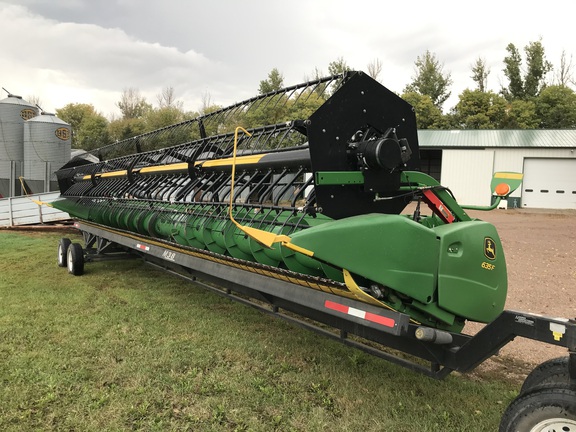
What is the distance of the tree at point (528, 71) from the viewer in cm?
4334

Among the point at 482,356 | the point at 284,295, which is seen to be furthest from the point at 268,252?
the point at 482,356

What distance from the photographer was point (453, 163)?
26047 millimetres

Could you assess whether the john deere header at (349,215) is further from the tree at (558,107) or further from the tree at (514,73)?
the tree at (514,73)

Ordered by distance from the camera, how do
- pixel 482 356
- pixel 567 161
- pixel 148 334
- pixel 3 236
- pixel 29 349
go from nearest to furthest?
1. pixel 482 356
2. pixel 29 349
3. pixel 148 334
4. pixel 3 236
5. pixel 567 161

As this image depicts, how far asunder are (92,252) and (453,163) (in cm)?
2295

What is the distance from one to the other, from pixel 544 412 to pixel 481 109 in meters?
39.3

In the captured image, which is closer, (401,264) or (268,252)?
(401,264)

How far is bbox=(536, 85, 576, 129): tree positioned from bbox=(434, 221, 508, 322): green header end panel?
40.4 m

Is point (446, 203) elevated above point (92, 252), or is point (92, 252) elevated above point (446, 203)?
point (446, 203)

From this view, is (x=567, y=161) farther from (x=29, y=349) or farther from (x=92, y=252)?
(x=29, y=349)

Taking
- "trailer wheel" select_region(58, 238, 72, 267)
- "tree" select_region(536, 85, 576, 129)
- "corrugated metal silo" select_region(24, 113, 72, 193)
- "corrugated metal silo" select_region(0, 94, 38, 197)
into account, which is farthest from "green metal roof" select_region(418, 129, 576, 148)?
"trailer wheel" select_region(58, 238, 72, 267)

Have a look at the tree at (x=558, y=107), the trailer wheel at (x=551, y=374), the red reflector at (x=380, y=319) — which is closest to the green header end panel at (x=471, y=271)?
the red reflector at (x=380, y=319)

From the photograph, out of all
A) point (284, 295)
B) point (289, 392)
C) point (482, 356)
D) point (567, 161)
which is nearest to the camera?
point (482, 356)

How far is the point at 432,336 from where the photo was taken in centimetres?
254
